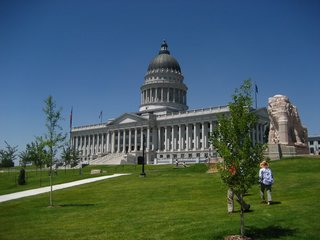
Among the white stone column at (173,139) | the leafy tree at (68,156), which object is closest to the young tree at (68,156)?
the leafy tree at (68,156)

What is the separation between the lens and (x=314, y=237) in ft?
41.0

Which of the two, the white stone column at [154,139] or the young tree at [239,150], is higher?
the white stone column at [154,139]

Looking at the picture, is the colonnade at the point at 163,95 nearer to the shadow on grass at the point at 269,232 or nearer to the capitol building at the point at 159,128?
the capitol building at the point at 159,128

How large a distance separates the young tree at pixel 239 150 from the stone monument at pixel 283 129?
34.7 metres

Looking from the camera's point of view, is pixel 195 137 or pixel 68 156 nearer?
pixel 68 156

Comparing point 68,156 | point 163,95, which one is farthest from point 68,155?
point 163,95

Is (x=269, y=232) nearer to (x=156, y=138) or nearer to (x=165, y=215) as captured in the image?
(x=165, y=215)

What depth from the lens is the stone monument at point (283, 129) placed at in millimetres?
46250

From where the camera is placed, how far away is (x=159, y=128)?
402 feet

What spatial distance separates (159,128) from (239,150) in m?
109

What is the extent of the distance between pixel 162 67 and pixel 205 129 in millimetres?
45021

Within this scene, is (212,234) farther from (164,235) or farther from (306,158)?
(306,158)

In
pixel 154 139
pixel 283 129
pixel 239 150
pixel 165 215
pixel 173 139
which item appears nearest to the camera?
pixel 239 150

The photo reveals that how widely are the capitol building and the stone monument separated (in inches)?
1755
